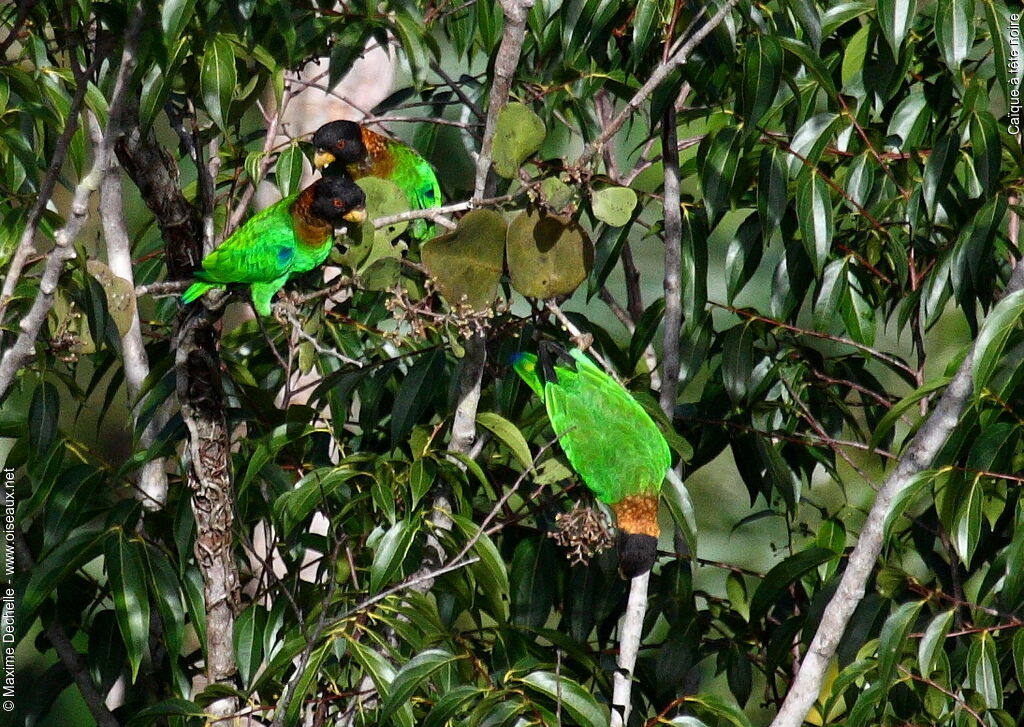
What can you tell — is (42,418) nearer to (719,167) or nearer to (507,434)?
(507,434)

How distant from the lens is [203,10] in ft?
5.40

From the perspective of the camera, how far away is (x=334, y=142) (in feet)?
8.22

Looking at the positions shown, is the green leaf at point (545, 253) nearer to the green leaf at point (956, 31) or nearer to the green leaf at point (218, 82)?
the green leaf at point (218, 82)

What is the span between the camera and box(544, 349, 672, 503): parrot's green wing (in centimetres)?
182

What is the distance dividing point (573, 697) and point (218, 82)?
3.32ft

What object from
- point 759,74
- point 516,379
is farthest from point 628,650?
point 759,74

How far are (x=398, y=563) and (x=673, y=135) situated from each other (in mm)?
853

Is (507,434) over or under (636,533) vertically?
over

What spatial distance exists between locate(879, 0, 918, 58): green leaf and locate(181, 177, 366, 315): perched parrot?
0.90 meters

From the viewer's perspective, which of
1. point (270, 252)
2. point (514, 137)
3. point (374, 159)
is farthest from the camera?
point (374, 159)

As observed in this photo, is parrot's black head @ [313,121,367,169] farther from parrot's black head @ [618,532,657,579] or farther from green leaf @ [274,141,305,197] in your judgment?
parrot's black head @ [618,532,657,579]

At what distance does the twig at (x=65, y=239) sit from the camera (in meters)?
1.28

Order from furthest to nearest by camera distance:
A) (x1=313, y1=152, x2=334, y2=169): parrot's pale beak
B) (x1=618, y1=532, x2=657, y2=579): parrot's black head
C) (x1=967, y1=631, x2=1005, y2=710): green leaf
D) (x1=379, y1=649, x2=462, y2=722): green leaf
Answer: (x1=313, y1=152, x2=334, y2=169): parrot's pale beak, (x1=618, y1=532, x2=657, y2=579): parrot's black head, (x1=967, y1=631, x2=1005, y2=710): green leaf, (x1=379, y1=649, x2=462, y2=722): green leaf

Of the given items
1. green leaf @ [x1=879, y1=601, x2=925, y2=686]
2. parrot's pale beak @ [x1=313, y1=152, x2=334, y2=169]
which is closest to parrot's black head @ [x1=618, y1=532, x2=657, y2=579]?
green leaf @ [x1=879, y1=601, x2=925, y2=686]
